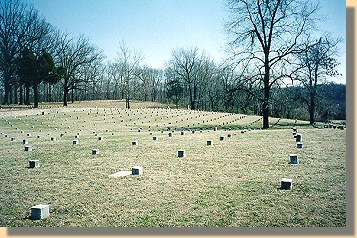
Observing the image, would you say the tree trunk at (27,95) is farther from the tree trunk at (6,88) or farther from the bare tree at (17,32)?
the bare tree at (17,32)

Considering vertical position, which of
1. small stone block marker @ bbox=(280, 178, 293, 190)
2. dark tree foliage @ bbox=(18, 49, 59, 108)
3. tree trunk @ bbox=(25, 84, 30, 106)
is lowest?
small stone block marker @ bbox=(280, 178, 293, 190)

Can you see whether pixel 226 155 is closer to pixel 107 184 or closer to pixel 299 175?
pixel 299 175

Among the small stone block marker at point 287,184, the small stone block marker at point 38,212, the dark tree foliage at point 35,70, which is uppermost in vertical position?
the dark tree foliage at point 35,70

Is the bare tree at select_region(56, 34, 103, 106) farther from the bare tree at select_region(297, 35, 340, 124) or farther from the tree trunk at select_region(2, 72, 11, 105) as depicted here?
the bare tree at select_region(297, 35, 340, 124)

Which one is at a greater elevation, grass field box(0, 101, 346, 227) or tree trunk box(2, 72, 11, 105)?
tree trunk box(2, 72, 11, 105)

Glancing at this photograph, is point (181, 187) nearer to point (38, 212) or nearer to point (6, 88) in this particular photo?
point (38, 212)

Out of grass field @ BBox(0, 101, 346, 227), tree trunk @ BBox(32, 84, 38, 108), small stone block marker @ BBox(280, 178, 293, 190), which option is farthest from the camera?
tree trunk @ BBox(32, 84, 38, 108)

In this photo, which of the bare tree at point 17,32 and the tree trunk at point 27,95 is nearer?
the bare tree at point 17,32

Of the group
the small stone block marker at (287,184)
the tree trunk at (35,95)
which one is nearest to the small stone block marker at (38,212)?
the small stone block marker at (287,184)

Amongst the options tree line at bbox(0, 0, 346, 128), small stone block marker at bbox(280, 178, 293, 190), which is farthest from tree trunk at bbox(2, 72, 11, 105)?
small stone block marker at bbox(280, 178, 293, 190)

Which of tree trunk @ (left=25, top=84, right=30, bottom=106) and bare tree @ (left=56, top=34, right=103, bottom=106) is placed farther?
tree trunk @ (left=25, top=84, right=30, bottom=106)

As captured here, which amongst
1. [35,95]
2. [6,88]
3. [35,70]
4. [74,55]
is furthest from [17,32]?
[35,95]

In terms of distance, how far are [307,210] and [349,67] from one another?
2391mm

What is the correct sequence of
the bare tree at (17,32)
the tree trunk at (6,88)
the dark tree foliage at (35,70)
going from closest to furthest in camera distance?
the bare tree at (17,32), the dark tree foliage at (35,70), the tree trunk at (6,88)
